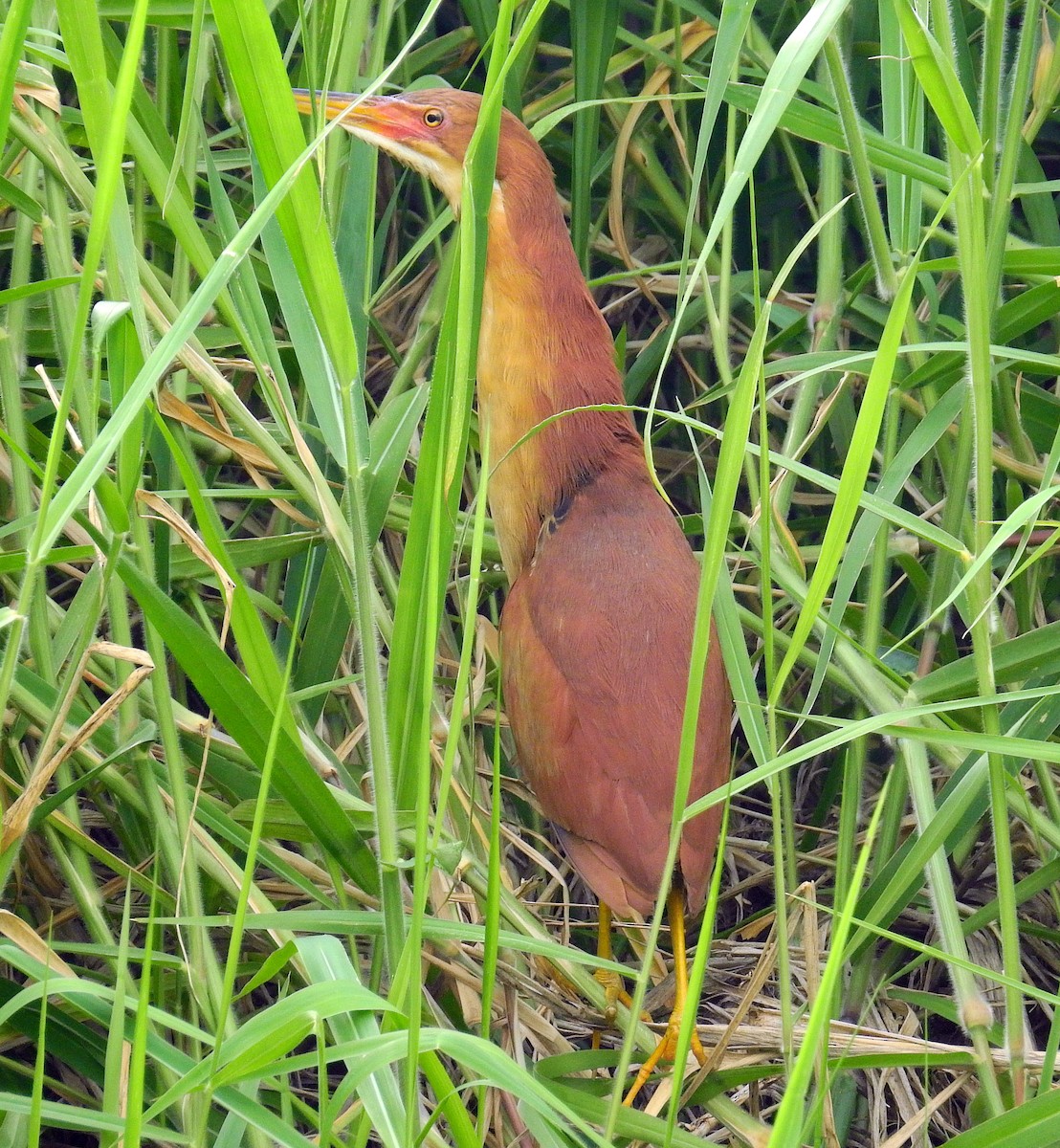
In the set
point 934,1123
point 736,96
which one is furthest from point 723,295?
point 934,1123

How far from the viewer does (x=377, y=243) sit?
1.56m

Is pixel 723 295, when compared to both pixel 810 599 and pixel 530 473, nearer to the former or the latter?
pixel 530 473

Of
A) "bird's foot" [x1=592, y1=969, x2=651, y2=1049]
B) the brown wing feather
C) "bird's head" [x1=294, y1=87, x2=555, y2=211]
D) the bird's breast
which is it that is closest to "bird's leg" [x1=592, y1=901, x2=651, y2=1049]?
"bird's foot" [x1=592, y1=969, x2=651, y2=1049]

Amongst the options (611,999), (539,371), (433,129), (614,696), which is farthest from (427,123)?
(611,999)

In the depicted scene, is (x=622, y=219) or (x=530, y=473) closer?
(x=530, y=473)

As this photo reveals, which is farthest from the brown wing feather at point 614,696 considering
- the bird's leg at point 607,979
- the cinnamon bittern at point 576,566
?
the bird's leg at point 607,979

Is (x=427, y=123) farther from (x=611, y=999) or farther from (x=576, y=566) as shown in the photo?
(x=611, y=999)

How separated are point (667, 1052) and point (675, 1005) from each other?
57 millimetres

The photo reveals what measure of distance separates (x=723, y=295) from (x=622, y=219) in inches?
16.3

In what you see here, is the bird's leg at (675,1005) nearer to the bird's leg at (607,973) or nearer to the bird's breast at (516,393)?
the bird's leg at (607,973)

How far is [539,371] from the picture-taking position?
1.43 m

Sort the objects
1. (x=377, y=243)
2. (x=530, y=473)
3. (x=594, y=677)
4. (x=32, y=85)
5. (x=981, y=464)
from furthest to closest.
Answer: (x=377, y=243), (x=530, y=473), (x=594, y=677), (x=32, y=85), (x=981, y=464)

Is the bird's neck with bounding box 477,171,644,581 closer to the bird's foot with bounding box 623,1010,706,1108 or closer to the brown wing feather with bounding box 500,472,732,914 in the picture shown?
the brown wing feather with bounding box 500,472,732,914

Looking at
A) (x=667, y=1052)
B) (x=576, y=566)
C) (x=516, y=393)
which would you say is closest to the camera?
(x=667, y=1052)
